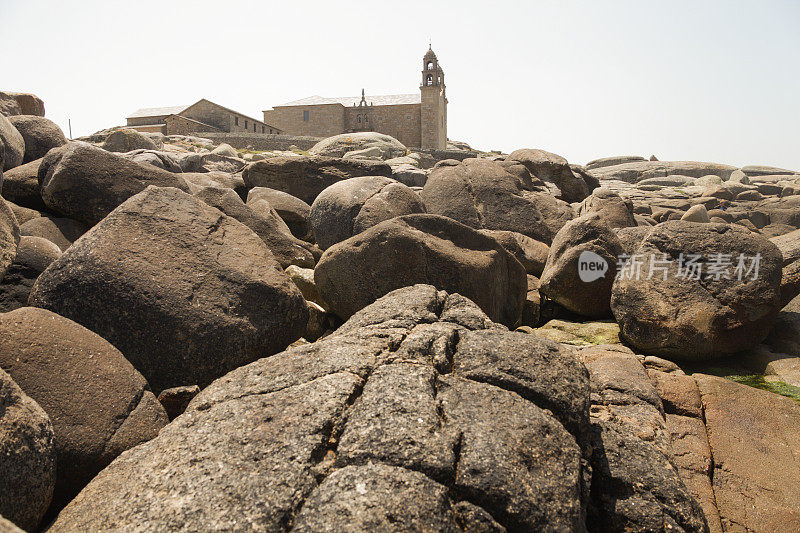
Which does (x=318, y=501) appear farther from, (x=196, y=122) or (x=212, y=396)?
(x=196, y=122)

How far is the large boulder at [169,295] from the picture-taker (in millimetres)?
4434

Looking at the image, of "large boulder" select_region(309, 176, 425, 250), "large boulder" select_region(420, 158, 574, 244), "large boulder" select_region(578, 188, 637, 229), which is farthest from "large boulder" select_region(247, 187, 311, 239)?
"large boulder" select_region(578, 188, 637, 229)

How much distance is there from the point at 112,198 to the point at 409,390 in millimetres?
5718

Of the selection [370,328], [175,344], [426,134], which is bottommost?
[175,344]

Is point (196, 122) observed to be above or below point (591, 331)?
above

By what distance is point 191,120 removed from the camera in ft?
133

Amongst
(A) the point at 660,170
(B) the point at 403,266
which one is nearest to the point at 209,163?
(B) the point at 403,266

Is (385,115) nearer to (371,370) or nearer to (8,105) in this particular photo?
(8,105)

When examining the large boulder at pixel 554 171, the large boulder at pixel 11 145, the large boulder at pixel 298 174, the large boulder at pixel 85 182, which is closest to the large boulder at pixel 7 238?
the large boulder at pixel 85 182

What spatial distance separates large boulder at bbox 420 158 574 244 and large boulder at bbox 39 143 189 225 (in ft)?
21.0

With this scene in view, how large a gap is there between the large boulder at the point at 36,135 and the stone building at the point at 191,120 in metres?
31.2

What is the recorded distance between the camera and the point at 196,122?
41.0m

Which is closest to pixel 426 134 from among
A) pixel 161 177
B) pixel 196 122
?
pixel 196 122

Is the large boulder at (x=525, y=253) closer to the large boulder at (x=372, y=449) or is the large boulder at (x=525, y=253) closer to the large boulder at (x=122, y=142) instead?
the large boulder at (x=372, y=449)
